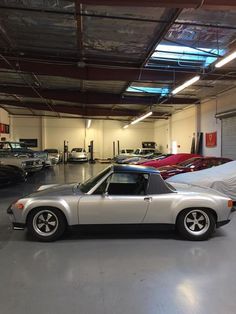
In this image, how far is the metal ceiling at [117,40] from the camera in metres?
6.73

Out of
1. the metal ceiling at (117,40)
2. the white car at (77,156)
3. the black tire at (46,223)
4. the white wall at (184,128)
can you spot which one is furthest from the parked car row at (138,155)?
the black tire at (46,223)

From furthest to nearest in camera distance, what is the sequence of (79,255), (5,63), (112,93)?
(112,93)
(5,63)
(79,255)

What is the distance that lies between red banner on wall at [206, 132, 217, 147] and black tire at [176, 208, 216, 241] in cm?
1276

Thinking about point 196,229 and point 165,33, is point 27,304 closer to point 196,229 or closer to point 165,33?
point 196,229

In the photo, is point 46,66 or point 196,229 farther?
point 46,66

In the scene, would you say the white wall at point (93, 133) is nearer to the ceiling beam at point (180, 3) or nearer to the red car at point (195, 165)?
the red car at point (195, 165)

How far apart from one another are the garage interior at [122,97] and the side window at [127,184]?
726mm

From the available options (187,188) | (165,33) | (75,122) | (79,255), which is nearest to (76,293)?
(79,255)

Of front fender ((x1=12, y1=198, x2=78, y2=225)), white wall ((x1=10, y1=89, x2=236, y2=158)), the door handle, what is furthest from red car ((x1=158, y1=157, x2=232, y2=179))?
white wall ((x1=10, y1=89, x2=236, y2=158))

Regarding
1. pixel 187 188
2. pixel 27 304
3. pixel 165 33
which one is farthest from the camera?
pixel 165 33

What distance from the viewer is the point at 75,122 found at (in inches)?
1336

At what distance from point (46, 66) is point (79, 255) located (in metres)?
8.46

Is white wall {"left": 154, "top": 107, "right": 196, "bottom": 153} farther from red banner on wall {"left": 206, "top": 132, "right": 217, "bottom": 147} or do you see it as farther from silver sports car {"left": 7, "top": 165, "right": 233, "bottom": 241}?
silver sports car {"left": 7, "top": 165, "right": 233, "bottom": 241}

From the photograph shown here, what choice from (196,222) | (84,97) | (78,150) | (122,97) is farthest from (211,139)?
(78,150)
